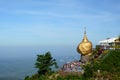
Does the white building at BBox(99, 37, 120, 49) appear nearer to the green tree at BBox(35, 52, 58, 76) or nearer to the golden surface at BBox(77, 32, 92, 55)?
the golden surface at BBox(77, 32, 92, 55)

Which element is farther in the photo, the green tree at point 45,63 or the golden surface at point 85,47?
the golden surface at point 85,47

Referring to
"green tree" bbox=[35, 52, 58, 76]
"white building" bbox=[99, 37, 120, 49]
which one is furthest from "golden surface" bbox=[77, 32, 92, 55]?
"green tree" bbox=[35, 52, 58, 76]

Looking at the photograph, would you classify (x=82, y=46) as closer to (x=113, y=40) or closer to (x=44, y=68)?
(x=113, y=40)

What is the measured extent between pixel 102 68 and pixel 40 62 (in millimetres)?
8575

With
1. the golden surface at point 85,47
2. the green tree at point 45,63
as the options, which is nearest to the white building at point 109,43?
the golden surface at point 85,47

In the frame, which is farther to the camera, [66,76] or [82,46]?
[82,46]

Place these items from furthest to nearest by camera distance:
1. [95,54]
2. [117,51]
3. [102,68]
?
1. [95,54]
2. [117,51]
3. [102,68]

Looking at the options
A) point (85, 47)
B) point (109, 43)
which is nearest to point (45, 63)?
point (85, 47)

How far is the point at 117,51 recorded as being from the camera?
4416 centimetres

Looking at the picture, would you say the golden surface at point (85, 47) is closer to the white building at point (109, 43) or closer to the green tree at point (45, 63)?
the white building at point (109, 43)

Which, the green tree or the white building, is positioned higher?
the white building

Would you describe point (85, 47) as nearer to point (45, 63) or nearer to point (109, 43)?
point (109, 43)

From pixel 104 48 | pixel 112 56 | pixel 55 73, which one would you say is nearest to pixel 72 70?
Result: pixel 55 73

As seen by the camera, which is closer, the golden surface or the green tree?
the green tree
